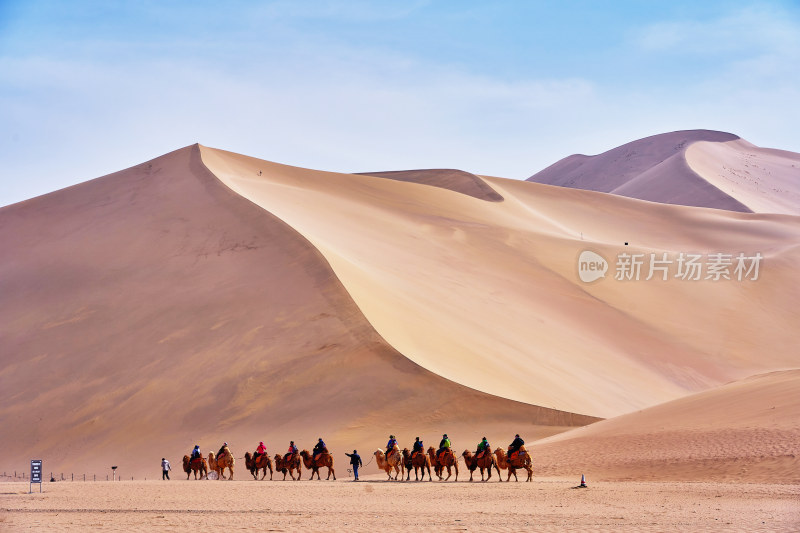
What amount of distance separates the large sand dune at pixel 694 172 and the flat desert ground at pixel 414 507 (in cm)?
9944

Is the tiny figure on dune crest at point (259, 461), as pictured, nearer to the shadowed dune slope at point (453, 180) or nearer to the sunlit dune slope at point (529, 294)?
the sunlit dune slope at point (529, 294)

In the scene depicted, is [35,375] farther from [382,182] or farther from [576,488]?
[382,182]

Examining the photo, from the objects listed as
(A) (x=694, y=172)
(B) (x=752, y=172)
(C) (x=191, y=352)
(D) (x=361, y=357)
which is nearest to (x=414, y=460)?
(D) (x=361, y=357)

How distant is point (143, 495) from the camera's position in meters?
22.6

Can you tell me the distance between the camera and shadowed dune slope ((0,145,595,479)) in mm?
35906

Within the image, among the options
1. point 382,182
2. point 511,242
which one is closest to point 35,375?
point 511,242

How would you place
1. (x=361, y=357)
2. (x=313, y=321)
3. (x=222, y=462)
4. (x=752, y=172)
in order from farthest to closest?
(x=752, y=172) < (x=313, y=321) < (x=361, y=357) < (x=222, y=462)

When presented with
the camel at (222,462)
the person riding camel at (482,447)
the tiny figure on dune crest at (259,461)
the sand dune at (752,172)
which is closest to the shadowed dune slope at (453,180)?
the sand dune at (752,172)

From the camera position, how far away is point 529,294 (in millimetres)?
55062

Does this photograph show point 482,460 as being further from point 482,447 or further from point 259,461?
point 259,461

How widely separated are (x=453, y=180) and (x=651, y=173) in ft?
201

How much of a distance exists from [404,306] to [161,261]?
1336cm

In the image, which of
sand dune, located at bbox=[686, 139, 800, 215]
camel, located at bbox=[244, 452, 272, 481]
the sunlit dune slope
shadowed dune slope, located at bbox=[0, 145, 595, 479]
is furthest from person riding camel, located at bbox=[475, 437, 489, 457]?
sand dune, located at bbox=[686, 139, 800, 215]

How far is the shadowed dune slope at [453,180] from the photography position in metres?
84.2
